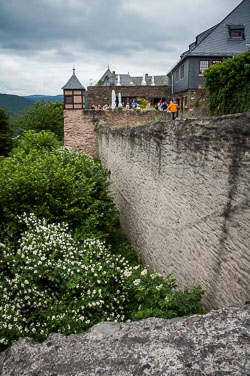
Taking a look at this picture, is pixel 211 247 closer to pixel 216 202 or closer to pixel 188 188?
pixel 216 202

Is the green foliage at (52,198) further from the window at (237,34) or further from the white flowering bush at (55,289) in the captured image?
the window at (237,34)


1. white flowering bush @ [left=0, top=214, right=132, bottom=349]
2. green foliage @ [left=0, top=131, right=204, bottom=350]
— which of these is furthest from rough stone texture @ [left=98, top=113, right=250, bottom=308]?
white flowering bush @ [left=0, top=214, right=132, bottom=349]

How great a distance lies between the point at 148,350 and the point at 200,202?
2.09 metres

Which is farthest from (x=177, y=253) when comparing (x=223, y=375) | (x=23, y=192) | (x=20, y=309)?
(x=23, y=192)

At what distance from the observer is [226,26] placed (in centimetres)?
2144

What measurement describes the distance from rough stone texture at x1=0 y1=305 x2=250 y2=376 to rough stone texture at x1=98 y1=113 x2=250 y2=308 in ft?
2.87

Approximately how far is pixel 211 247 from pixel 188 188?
0.94 m

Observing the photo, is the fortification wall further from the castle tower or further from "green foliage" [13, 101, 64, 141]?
the castle tower

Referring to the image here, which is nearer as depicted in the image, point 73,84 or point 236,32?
point 73,84

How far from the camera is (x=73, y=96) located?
18438mm

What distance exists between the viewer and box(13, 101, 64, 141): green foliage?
2607 cm

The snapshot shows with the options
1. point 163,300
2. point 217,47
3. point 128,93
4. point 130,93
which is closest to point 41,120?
point 128,93

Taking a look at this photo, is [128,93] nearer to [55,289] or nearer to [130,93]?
[130,93]

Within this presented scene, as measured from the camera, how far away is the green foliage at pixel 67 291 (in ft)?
12.6
